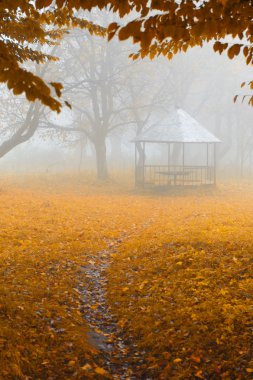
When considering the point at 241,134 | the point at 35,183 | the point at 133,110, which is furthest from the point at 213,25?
the point at 241,134

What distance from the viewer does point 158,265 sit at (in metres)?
8.38

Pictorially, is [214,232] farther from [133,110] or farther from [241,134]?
[241,134]

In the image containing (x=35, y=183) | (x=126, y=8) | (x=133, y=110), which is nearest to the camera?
(x=126, y=8)

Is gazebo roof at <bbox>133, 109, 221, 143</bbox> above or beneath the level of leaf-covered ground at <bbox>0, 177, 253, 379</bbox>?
above

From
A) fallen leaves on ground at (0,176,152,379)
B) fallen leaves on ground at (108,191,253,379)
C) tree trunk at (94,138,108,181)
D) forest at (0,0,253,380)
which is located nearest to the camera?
forest at (0,0,253,380)

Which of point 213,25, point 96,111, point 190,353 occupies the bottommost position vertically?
point 190,353

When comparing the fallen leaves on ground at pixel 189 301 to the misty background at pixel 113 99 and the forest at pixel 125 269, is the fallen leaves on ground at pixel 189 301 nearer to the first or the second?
the forest at pixel 125 269

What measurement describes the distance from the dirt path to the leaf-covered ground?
5 cm

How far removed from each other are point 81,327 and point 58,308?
0.58m

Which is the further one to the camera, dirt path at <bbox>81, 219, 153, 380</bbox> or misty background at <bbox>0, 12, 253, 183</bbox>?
A: misty background at <bbox>0, 12, 253, 183</bbox>

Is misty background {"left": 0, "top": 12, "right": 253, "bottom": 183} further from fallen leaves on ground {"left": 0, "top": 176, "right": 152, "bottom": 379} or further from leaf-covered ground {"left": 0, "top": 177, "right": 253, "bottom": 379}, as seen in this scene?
leaf-covered ground {"left": 0, "top": 177, "right": 253, "bottom": 379}

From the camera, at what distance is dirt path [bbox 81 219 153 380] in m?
5.09

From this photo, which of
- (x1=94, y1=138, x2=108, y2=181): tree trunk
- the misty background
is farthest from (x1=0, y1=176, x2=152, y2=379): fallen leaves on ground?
(x1=94, y1=138, x2=108, y2=181): tree trunk

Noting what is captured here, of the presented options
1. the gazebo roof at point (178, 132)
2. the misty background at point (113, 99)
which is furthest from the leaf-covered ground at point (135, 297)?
the gazebo roof at point (178, 132)
